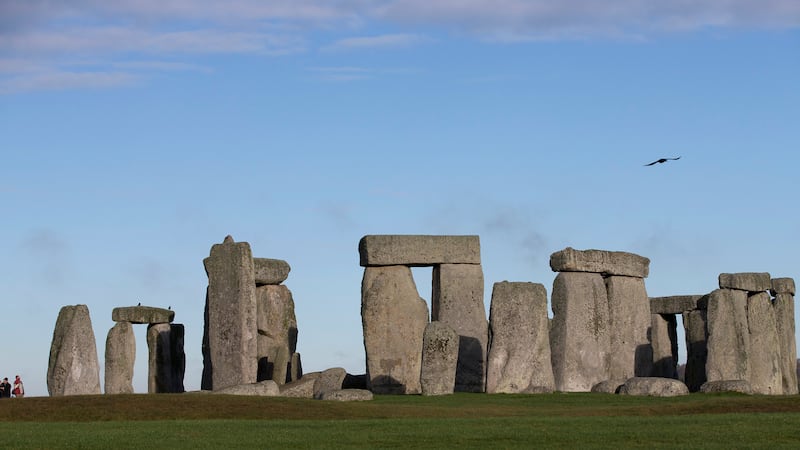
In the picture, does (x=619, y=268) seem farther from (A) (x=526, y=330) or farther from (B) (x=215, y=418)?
(B) (x=215, y=418)

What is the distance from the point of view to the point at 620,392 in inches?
1244

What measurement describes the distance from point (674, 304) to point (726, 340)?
20.1ft

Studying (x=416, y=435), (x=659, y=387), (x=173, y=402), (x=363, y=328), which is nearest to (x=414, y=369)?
(x=363, y=328)

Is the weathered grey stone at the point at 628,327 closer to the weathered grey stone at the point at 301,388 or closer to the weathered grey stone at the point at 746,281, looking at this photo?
the weathered grey stone at the point at 746,281

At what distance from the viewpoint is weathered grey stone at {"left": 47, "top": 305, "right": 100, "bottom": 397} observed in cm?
3359

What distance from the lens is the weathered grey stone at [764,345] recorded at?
35750 mm

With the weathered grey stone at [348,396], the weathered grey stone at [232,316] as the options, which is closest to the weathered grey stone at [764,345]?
the weathered grey stone at [348,396]

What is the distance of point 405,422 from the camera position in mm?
23812

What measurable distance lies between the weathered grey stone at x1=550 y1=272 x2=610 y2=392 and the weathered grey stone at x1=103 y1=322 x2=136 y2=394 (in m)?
9.52

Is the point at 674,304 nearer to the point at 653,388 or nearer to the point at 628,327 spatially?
the point at 628,327

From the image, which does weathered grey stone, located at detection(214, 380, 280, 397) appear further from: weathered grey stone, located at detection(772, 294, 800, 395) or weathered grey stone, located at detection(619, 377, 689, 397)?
weathered grey stone, located at detection(772, 294, 800, 395)

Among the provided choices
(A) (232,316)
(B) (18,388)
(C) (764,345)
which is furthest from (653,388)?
(B) (18,388)

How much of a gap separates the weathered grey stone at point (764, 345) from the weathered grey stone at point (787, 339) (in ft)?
3.69

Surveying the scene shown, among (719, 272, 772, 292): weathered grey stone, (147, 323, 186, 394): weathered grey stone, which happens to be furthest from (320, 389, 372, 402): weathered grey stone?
(719, 272, 772, 292): weathered grey stone
